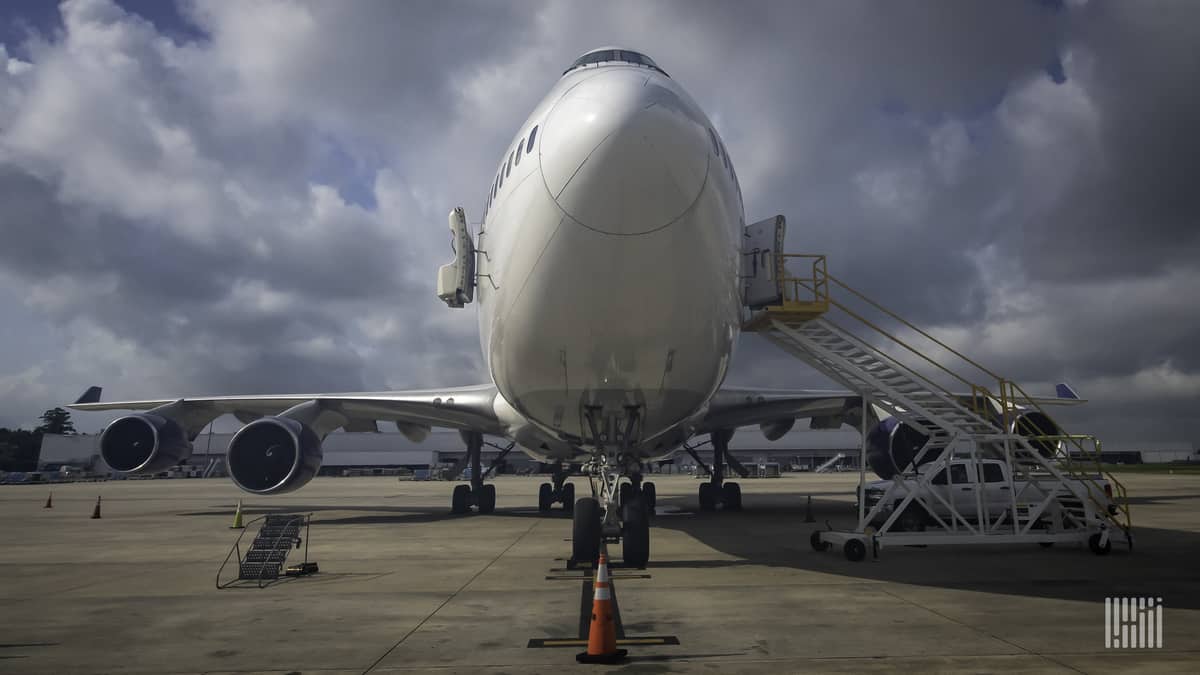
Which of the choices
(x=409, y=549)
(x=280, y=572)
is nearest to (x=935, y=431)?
(x=409, y=549)

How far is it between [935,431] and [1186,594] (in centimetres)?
376

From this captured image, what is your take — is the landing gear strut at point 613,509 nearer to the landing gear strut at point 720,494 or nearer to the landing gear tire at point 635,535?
the landing gear tire at point 635,535

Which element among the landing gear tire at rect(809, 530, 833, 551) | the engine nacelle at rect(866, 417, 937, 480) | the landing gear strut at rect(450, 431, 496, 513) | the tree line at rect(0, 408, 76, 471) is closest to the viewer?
the landing gear tire at rect(809, 530, 833, 551)

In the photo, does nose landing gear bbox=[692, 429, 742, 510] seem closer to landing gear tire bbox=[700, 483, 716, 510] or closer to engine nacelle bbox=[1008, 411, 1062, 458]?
landing gear tire bbox=[700, 483, 716, 510]

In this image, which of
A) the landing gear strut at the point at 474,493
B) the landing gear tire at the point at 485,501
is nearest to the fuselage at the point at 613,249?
the landing gear strut at the point at 474,493

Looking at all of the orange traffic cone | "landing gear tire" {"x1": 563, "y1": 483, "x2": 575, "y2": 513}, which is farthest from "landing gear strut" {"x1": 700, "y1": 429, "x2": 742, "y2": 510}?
the orange traffic cone

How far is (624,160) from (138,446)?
14.8 meters

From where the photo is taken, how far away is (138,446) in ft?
53.4

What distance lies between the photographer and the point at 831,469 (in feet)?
263

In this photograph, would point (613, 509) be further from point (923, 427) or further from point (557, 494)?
point (557, 494)

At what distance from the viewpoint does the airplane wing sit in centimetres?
1554

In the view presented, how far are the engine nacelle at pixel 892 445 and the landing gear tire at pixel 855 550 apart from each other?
481cm

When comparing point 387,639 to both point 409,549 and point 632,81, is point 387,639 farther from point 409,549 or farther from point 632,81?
point 409,549

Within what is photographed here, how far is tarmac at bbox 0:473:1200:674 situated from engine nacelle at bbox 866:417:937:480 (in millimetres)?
3131
